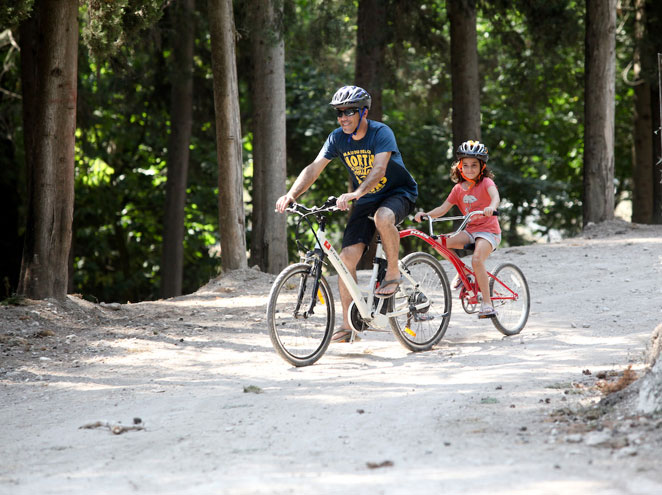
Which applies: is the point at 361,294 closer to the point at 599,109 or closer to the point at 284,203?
the point at 284,203

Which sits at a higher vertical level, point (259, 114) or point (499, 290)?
point (259, 114)

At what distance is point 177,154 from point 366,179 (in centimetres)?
1202

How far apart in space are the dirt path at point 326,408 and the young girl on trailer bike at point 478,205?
2.21ft

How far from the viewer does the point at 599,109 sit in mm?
Answer: 16031

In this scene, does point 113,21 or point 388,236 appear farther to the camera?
point 113,21

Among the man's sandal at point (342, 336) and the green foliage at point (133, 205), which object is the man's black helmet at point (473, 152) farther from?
the green foliage at point (133, 205)

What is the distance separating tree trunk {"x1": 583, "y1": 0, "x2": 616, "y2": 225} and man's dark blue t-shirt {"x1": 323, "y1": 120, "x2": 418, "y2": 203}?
377 inches

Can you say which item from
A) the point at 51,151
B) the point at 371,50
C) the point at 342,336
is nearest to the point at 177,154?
the point at 371,50

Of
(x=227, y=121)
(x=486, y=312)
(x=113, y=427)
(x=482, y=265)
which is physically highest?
(x=227, y=121)

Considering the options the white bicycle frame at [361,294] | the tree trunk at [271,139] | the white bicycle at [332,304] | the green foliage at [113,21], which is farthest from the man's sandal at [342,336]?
the green foliage at [113,21]

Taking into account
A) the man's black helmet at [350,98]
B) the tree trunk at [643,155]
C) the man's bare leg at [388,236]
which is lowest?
the man's bare leg at [388,236]

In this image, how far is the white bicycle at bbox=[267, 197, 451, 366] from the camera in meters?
6.87

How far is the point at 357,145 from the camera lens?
23.8 feet

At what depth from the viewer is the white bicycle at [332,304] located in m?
6.87
